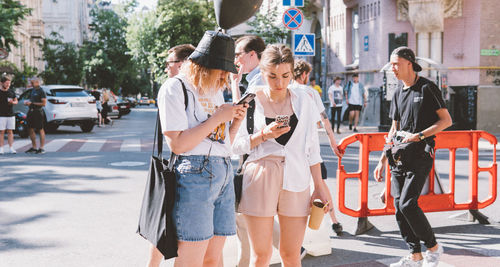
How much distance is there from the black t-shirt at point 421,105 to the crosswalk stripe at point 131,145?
9964 mm

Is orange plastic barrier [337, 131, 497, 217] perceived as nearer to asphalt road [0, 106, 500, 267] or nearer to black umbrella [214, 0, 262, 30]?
asphalt road [0, 106, 500, 267]

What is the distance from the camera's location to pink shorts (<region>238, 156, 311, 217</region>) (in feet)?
11.1

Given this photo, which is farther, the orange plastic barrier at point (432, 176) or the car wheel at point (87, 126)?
the car wheel at point (87, 126)

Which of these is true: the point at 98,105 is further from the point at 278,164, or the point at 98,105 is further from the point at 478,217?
the point at 278,164

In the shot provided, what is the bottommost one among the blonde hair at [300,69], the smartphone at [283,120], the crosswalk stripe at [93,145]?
the crosswalk stripe at [93,145]

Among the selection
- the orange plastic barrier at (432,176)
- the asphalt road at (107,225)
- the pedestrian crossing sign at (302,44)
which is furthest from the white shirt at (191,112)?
the pedestrian crossing sign at (302,44)

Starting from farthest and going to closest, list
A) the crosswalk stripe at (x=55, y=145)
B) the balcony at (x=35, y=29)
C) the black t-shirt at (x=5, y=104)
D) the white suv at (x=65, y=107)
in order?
the balcony at (x=35, y=29)
the white suv at (x=65, y=107)
the crosswalk stripe at (x=55, y=145)
the black t-shirt at (x=5, y=104)

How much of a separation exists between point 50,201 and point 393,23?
51.4 ft

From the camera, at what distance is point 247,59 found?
4250mm

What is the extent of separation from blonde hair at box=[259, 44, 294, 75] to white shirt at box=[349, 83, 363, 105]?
49.6 feet

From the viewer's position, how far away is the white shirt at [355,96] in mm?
18188

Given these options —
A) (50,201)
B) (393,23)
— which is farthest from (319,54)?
(50,201)

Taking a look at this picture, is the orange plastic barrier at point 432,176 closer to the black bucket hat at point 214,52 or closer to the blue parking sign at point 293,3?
the black bucket hat at point 214,52

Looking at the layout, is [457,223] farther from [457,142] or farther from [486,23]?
[486,23]
